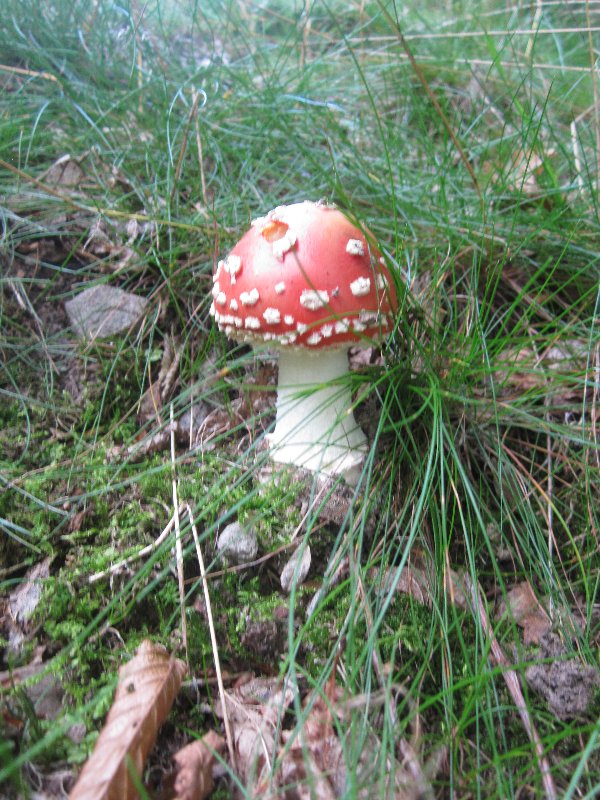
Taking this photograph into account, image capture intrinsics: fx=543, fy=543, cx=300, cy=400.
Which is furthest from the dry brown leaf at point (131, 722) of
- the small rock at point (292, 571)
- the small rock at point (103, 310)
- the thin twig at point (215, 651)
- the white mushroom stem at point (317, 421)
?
the small rock at point (103, 310)

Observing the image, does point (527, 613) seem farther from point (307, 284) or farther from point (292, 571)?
point (307, 284)

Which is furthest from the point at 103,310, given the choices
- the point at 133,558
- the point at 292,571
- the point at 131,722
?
the point at 131,722

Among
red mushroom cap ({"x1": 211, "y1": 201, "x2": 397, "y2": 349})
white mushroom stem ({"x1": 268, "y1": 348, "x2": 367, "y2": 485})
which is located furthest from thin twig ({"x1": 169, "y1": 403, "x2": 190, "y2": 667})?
red mushroom cap ({"x1": 211, "y1": 201, "x2": 397, "y2": 349})

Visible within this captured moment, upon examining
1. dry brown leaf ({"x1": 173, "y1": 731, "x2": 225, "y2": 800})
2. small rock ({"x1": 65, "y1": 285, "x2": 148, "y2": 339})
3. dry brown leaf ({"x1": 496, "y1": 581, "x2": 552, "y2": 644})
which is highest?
small rock ({"x1": 65, "y1": 285, "x2": 148, "y2": 339})

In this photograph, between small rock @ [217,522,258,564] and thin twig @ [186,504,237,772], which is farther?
small rock @ [217,522,258,564]

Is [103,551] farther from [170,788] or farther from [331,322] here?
[331,322]

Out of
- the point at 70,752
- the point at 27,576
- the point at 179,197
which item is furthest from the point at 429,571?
the point at 179,197

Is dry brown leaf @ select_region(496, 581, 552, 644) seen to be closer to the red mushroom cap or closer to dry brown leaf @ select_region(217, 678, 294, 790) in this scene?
dry brown leaf @ select_region(217, 678, 294, 790)
